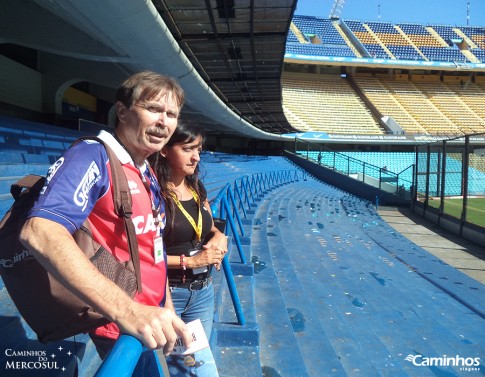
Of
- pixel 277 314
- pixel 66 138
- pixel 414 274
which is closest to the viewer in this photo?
pixel 277 314

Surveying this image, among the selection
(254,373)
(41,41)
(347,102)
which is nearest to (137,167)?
(254,373)

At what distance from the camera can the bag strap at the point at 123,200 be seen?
1.04 m

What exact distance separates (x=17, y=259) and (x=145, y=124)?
0.52 m

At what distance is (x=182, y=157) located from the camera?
1.67 meters

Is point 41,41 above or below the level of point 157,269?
above

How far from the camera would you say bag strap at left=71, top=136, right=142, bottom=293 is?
1.04m

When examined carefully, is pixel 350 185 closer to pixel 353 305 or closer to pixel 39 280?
pixel 353 305

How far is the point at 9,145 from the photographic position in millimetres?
4555

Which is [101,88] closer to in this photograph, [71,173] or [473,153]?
[473,153]

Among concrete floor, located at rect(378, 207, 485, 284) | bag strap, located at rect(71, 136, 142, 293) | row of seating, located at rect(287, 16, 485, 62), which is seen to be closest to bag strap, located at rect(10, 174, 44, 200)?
bag strap, located at rect(71, 136, 142, 293)

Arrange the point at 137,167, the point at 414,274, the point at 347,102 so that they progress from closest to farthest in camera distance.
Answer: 1. the point at 137,167
2. the point at 414,274
3. the point at 347,102

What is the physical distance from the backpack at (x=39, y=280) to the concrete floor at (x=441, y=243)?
Result: 6346mm

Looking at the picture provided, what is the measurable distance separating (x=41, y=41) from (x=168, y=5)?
2.47 meters

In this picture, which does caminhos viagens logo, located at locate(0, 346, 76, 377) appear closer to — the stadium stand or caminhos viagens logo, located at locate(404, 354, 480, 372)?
caminhos viagens logo, located at locate(404, 354, 480, 372)
